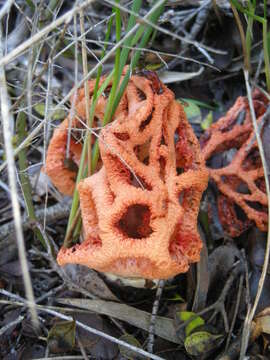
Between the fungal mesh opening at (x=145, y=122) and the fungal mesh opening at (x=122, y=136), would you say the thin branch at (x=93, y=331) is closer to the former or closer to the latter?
the fungal mesh opening at (x=122, y=136)

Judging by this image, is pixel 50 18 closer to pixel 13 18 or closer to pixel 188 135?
pixel 188 135

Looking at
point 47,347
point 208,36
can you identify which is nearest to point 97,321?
point 47,347

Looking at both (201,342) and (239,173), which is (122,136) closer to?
(239,173)

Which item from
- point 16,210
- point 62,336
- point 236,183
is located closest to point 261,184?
point 236,183

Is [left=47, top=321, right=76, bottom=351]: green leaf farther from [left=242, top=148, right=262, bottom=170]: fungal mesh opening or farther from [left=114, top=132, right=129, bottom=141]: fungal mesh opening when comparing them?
[left=242, top=148, right=262, bottom=170]: fungal mesh opening

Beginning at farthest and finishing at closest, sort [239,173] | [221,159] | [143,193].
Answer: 1. [221,159]
2. [239,173]
3. [143,193]

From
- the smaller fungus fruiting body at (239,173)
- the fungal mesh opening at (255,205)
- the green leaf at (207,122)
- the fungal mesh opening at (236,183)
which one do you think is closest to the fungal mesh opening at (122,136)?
the smaller fungus fruiting body at (239,173)

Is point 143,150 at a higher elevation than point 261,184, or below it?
higher
